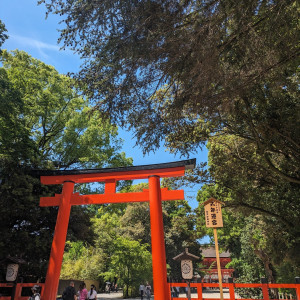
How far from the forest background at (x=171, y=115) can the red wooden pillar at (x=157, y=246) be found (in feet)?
5.95

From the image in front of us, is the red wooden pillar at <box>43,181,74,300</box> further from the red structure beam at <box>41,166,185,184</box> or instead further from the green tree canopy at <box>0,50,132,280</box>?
the green tree canopy at <box>0,50,132,280</box>

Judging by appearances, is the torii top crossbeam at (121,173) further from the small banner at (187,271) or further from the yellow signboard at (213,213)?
the small banner at (187,271)

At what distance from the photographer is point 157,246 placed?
792 centimetres

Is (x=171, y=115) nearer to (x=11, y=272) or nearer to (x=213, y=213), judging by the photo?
(x=213, y=213)

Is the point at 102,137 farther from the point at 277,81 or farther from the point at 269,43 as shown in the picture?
the point at 269,43

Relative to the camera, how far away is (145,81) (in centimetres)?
552

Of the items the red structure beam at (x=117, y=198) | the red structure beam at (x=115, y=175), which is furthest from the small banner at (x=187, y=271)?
the red structure beam at (x=115, y=175)

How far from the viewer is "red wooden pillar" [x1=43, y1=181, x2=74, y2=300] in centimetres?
805

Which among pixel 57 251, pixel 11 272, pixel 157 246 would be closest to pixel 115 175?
pixel 157 246

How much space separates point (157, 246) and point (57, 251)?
133 inches

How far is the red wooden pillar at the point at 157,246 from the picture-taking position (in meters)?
7.45

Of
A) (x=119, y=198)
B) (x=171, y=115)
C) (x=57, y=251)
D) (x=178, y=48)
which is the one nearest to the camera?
(x=178, y=48)

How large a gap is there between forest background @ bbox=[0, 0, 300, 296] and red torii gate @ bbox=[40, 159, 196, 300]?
1045 mm

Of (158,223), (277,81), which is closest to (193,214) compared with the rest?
(158,223)
